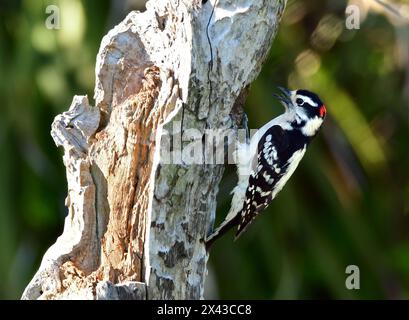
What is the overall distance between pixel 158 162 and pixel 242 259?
5396 millimetres

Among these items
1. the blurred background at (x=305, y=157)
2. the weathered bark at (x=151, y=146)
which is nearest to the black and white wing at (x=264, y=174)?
the weathered bark at (x=151, y=146)

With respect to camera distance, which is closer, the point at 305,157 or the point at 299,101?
the point at 299,101

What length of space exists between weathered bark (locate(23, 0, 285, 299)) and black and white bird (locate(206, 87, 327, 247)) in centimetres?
87

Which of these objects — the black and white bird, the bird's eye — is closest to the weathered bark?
the black and white bird

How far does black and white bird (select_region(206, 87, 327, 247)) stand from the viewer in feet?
21.3

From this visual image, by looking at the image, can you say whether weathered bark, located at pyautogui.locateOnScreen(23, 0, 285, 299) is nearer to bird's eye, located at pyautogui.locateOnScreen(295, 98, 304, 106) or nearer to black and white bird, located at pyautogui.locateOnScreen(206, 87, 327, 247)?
black and white bird, located at pyautogui.locateOnScreen(206, 87, 327, 247)

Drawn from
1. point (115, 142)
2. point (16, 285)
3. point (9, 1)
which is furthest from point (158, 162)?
point (9, 1)

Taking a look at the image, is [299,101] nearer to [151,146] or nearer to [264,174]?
[264,174]

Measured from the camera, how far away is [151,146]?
5.48 meters

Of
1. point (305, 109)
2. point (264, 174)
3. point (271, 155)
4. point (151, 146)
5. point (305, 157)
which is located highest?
point (305, 157)

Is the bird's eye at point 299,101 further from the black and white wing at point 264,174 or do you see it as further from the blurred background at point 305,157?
the blurred background at point 305,157

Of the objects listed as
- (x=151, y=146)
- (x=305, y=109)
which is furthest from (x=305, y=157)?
(x=151, y=146)

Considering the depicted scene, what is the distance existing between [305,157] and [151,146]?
4388 millimetres
